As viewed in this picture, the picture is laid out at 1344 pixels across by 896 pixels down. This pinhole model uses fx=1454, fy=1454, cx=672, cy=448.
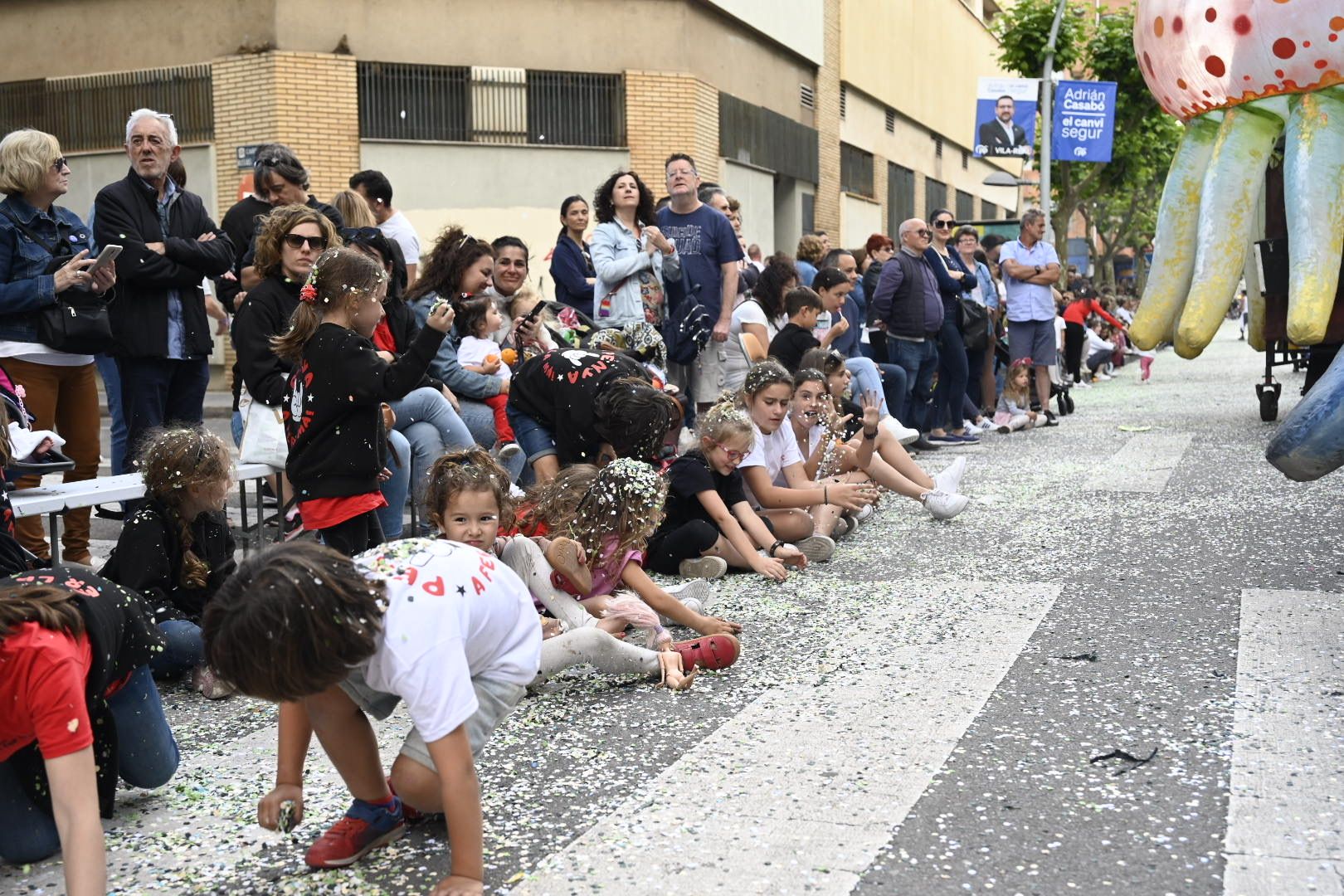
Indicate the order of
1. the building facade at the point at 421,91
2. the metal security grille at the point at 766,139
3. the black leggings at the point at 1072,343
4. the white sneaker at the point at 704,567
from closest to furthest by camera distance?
the white sneaker at the point at 704,567 → the building facade at the point at 421,91 → the black leggings at the point at 1072,343 → the metal security grille at the point at 766,139

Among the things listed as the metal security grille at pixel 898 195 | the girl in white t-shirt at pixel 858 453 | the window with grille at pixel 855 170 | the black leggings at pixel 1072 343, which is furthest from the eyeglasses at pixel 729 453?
the metal security grille at pixel 898 195

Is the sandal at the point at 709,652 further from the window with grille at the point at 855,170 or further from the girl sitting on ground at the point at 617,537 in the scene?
the window with grille at the point at 855,170

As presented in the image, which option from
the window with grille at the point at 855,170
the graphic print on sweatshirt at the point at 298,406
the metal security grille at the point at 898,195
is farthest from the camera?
the metal security grille at the point at 898,195

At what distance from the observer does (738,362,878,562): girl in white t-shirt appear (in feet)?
23.5

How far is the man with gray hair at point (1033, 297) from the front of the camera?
45.5 feet

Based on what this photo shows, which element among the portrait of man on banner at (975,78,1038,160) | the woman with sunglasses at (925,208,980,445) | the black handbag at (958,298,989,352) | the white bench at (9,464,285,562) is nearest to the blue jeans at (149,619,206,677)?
the white bench at (9,464,285,562)

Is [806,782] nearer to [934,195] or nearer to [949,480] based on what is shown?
[949,480]

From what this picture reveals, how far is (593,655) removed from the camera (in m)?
4.74

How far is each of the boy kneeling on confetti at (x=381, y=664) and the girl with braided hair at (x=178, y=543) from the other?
159 centimetres

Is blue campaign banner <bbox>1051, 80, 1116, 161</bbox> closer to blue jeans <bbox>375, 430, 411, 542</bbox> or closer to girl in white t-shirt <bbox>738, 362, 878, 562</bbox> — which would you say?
girl in white t-shirt <bbox>738, 362, 878, 562</bbox>

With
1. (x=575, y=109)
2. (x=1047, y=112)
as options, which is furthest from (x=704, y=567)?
(x=1047, y=112)

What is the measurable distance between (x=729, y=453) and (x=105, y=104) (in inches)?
647

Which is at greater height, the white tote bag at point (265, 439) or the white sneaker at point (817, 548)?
the white tote bag at point (265, 439)

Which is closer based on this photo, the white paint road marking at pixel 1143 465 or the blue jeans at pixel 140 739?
the blue jeans at pixel 140 739
